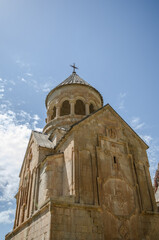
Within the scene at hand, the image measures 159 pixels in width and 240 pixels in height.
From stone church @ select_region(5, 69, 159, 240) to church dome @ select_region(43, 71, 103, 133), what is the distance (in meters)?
3.99

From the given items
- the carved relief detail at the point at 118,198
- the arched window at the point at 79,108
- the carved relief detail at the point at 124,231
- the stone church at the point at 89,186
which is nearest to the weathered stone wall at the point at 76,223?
the stone church at the point at 89,186

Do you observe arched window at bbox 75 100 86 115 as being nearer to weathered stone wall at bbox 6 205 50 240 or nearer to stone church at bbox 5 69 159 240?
stone church at bbox 5 69 159 240

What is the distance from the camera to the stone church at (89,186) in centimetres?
934

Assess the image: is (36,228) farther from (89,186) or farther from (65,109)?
(65,109)

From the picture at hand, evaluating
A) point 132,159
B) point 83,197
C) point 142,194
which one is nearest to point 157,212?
point 142,194

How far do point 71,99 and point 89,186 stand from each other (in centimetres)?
978

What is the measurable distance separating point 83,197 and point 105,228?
5.56 ft

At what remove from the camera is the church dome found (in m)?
18.8

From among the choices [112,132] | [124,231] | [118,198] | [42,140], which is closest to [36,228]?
[124,231]

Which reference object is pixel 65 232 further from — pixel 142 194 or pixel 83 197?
pixel 142 194

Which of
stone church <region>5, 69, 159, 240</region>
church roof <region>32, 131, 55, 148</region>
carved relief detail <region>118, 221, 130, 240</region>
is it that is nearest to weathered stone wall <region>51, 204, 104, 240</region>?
stone church <region>5, 69, 159, 240</region>

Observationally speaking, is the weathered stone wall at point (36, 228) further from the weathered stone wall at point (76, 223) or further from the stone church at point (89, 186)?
the weathered stone wall at point (76, 223)

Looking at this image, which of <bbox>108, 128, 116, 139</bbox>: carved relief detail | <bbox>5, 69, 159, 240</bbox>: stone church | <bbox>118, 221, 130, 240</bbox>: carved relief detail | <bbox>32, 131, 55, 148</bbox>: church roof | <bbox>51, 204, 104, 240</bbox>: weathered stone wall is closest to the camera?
<bbox>51, 204, 104, 240</bbox>: weathered stone wall

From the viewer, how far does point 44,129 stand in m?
18.6
